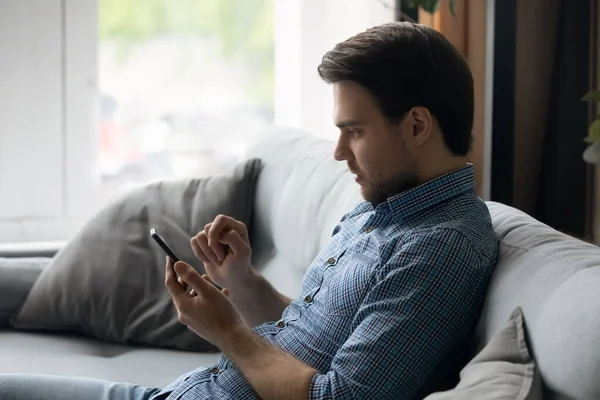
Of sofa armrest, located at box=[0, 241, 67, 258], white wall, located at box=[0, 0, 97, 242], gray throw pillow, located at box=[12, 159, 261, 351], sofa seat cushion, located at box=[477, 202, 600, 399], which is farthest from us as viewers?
white wall, located at box=[0, 0, 97, 242]

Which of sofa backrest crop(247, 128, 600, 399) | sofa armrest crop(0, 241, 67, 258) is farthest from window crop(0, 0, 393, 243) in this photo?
sofa backrest crop(247, 128, 600, 399)

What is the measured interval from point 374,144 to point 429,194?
0.36 ft

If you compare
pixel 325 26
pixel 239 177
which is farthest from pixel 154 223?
pixel 325 26

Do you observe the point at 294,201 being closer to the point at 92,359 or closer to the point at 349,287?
the point at 92,359

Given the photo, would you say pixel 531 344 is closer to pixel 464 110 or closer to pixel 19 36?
pixel 464 110

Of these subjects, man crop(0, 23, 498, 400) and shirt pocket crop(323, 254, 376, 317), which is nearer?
man crop(0, 23, 498, 400)

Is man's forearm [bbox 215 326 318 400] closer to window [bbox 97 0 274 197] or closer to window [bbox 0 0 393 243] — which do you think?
window [bbox 0 0 393 243]

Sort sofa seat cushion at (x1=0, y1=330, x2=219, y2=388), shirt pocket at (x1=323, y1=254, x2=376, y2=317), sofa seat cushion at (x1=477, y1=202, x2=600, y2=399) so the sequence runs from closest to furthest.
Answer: sofa seat cushion at (x1=477, y1=202, x2=600, y2=399) < shirt pocket at (x1=323, y1=254, x2=376, y2=317) < sofa seat cushion at (x1=0, y1=330, x2=219, y2=388)

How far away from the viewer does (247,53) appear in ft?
11.0

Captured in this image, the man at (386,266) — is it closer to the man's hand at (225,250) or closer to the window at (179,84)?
the man's hand at (225,250)

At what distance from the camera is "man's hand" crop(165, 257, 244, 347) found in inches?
52.5

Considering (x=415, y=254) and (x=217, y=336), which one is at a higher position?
(x=415, y=254)

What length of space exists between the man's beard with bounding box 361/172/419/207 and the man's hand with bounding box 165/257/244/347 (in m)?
0.27

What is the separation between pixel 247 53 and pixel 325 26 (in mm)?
315
